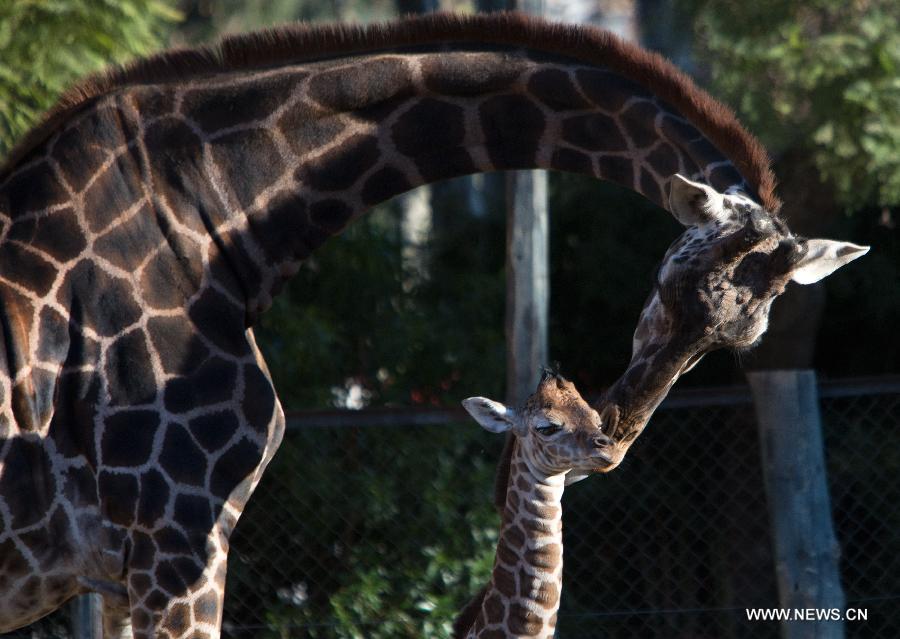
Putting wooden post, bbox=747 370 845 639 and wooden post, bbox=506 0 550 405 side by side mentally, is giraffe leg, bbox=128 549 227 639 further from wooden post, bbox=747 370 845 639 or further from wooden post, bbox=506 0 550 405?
wooden post, bbox=747 370 845 639

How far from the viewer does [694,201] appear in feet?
10.3

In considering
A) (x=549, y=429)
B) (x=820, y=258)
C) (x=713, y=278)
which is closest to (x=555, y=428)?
(x=549, y=429)

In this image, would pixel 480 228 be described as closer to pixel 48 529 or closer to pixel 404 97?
pixel 404 97

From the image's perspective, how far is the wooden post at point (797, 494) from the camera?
5.17m

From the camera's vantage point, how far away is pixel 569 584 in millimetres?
5840

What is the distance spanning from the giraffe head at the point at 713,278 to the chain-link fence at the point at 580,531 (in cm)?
252

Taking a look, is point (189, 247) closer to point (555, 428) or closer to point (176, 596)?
point (176, 596)

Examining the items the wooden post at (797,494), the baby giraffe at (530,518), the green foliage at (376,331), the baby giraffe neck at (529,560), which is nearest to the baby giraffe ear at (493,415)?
the baby giraffe at (530,518)

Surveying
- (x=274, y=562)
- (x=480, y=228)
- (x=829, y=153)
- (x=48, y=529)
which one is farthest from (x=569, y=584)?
(x=480, y=228)

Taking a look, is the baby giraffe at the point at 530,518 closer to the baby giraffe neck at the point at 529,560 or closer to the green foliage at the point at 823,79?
the baby giraffe neck at the point at 529,560

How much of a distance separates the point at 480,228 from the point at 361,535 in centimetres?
351

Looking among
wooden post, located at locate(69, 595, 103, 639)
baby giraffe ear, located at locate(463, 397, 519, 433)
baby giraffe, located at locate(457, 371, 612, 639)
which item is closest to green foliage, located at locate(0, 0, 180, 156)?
wooden post, located at locate(69, 595, 103, 639)

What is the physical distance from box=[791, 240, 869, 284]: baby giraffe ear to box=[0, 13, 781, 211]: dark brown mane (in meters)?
0.44

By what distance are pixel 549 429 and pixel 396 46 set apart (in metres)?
1.31
